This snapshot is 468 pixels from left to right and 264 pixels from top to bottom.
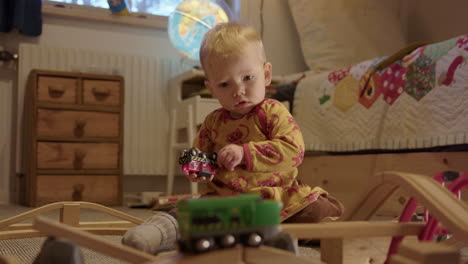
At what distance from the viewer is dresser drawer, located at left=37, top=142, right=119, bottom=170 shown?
2.05 meters

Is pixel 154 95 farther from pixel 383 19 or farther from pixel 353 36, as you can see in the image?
pixel 383 19

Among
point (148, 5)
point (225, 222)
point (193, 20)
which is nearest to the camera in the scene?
point (225, 222)

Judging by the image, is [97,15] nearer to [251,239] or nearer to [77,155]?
[77,155]

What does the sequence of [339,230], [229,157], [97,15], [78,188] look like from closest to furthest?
[339,230] < [229,157] < [78,188] < [97,15]

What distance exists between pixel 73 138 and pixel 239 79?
4.82ft

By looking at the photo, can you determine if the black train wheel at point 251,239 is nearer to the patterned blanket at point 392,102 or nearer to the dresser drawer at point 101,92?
the patterned blanket at point 392,102

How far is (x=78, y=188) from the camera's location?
208 cm

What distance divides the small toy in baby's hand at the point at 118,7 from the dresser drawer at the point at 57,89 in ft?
1.84

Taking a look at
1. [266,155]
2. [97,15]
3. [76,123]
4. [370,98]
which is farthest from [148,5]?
[266,155]

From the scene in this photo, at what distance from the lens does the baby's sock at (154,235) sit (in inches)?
28.9

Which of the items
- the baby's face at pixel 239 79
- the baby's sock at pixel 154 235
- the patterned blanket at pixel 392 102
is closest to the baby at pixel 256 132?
the baby's face at pixel 239 79

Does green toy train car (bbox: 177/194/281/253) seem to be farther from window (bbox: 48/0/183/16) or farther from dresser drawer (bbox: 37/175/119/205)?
window (bbox: 48/0/183/16)

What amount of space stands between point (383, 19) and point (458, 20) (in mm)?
398

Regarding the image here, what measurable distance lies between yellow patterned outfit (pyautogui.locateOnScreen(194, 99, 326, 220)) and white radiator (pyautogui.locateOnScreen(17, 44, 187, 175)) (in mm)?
1615
